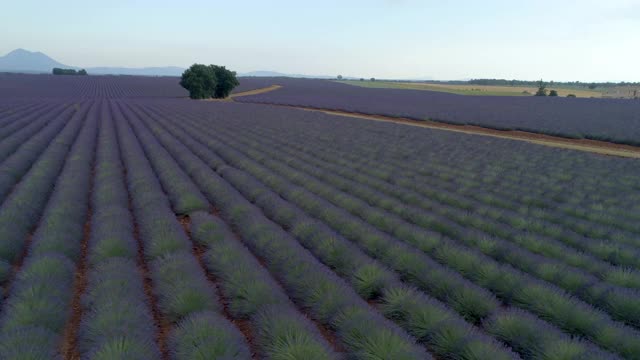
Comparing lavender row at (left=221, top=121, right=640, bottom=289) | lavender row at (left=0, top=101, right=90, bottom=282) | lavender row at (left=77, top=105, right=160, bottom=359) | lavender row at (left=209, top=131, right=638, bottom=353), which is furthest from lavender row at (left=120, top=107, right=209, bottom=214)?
lavender row at (left=221, top=121, right=640, bottom=289)

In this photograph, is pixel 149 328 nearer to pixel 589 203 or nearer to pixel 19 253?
pixel 19 253

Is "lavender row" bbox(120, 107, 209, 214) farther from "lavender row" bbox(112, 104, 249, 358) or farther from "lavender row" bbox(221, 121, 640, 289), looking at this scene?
"lavender row" bbox(221, 121, 640, 289)

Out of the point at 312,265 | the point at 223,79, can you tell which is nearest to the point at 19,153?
the point at 312,265

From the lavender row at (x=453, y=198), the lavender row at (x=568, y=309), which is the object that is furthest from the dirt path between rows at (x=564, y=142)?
the lavender row at (x=568, y=309)

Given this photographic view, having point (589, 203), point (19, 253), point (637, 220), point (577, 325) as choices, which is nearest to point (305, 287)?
point (577, 325)

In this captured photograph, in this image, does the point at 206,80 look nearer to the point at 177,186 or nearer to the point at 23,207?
the point at 177,186
